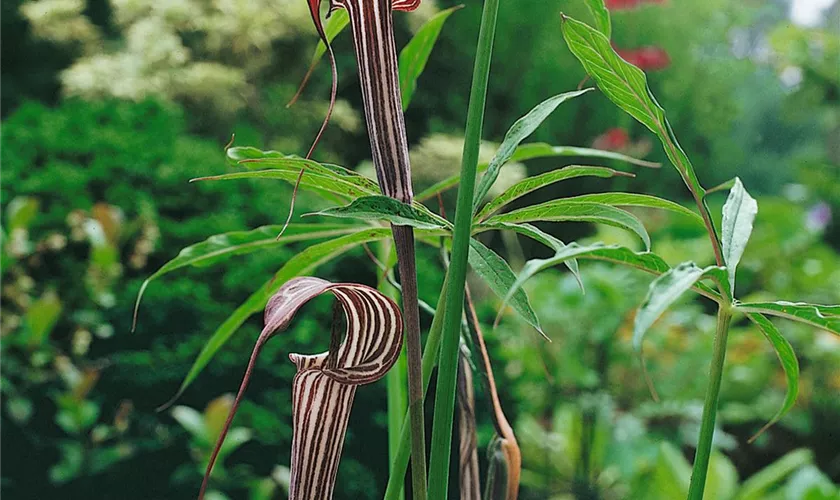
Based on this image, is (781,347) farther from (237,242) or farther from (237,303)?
(237,303)

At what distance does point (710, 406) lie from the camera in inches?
10.4

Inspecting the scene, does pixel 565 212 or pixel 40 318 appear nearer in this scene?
pixel 565 212

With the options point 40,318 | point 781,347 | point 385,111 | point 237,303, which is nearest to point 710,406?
point 781,347

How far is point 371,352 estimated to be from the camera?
245 mm

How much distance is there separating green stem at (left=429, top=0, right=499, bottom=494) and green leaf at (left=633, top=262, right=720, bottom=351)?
55 mm

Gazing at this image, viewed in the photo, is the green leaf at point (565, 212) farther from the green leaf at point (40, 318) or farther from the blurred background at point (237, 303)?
the green leaf at point (40, 318)

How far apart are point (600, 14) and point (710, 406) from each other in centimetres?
14

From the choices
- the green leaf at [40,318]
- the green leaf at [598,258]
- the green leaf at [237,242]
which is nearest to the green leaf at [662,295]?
the green leaf at [598,258]

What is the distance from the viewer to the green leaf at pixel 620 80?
264 mm

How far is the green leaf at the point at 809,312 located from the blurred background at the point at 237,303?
0.15 metres

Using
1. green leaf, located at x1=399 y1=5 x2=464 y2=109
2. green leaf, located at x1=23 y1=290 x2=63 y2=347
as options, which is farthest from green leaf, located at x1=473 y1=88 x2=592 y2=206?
green leaf, located at x1=23 y1=290 x2=63 y2=347

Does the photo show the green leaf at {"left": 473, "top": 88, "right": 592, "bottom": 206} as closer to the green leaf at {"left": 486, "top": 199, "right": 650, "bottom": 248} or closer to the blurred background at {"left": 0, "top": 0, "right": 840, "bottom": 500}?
the green leaf at {"left": 486, "top": 199, "right": 650, "bottom": 248}

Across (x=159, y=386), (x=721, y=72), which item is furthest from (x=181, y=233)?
(x=721, y=72)

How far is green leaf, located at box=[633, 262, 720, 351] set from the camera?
17 centimetres
